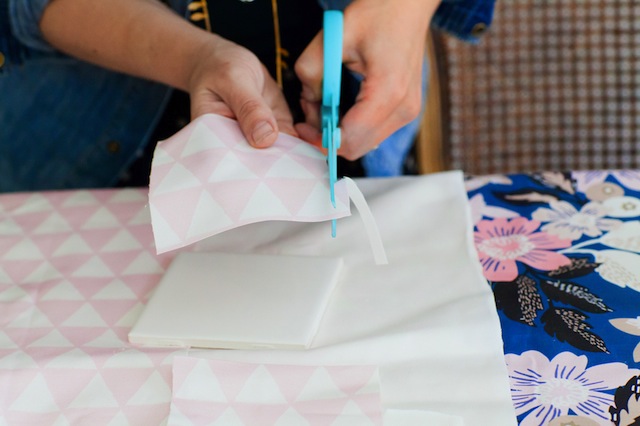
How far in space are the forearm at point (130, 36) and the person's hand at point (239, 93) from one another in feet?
0.11

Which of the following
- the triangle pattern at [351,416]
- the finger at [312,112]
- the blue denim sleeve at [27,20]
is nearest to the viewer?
the triangle pattern at [351,416]

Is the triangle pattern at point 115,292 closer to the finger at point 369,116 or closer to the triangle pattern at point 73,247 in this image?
the triangle pattern at point 73,247

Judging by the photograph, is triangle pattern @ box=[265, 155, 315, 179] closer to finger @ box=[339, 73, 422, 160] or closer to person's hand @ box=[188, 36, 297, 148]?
person's hand @ box=[188, 36, 297, 148]

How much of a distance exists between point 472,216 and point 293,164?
20cm

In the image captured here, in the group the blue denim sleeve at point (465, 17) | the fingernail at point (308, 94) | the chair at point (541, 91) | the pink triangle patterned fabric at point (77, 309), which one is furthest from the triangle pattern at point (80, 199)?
the chair at point (541, 91)

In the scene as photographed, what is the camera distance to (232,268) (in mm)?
513

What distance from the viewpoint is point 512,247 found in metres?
0.54

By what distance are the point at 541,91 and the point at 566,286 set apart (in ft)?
2.51

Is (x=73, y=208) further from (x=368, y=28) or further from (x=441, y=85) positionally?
(x=441, y=85)

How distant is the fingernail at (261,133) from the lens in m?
0.47

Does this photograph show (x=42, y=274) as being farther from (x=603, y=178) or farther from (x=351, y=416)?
(x=603, y=178)

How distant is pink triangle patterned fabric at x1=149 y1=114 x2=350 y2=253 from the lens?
1.36 ft

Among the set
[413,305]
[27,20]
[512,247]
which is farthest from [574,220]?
[27,20]

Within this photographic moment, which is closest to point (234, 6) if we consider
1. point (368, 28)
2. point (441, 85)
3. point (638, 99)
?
point (368, 28)
